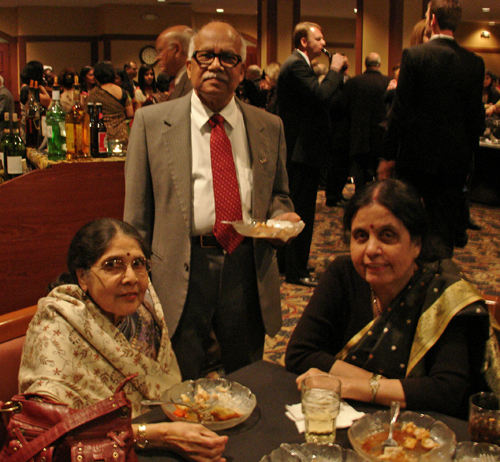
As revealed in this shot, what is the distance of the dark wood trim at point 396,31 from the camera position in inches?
360

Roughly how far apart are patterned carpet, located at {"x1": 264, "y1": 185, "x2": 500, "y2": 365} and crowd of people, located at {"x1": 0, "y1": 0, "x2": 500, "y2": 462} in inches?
49.2

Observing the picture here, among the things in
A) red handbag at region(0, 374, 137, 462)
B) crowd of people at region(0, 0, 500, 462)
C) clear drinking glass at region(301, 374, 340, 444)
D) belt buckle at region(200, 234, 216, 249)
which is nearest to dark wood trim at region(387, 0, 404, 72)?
crowd of people at region(0, 0, 500, 462)

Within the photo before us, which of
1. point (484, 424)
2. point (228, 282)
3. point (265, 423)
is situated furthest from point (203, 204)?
point (484, 424)

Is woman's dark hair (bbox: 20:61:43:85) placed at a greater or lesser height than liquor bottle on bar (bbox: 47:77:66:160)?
greater

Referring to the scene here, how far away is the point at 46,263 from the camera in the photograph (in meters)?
2.95

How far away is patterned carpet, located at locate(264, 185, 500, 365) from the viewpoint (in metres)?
3.82

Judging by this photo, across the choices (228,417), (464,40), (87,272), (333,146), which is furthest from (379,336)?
(464,40)

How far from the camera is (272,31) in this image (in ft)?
35.2

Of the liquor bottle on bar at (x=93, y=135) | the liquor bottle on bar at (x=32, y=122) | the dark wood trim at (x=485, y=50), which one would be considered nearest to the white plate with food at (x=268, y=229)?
the liquor bottle on bar at (x=93, y=135)

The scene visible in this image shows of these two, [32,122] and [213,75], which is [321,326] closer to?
[213,75]

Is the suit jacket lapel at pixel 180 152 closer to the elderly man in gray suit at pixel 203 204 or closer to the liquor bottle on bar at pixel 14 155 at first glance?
the elderly man in gray suit at pixel 203 204

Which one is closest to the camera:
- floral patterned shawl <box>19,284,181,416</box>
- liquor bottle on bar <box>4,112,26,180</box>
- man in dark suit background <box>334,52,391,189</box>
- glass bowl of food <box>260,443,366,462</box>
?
glass bowl of food <box>260,443,366,462</box>

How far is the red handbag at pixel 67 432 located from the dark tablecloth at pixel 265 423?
183mm

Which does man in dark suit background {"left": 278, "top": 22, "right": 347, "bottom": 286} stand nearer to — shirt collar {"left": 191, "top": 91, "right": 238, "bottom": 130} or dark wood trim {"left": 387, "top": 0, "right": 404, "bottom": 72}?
shirt collar {"left": 191, "top": 91, "right": 238, "bottom": 130}
